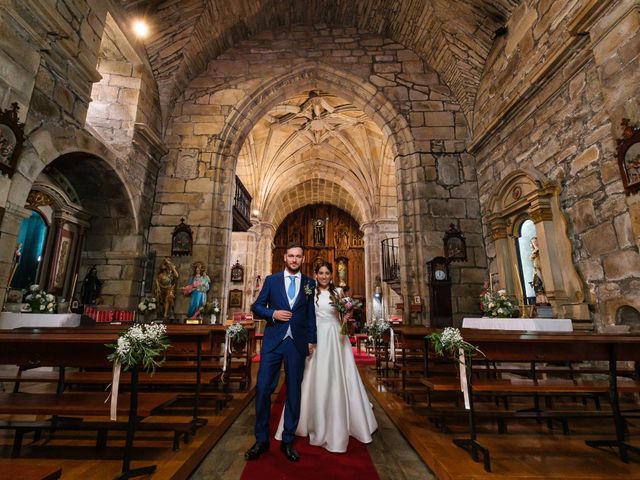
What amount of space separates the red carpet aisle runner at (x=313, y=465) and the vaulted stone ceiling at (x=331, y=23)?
24.3 feet

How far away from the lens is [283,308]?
2.55m

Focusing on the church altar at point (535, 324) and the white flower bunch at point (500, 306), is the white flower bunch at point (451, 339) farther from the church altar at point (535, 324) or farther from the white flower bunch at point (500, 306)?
the white flower bunch at point (500, 306)

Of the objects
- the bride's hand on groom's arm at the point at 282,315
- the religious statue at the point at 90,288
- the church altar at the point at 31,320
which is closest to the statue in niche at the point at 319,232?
the religious statue at the point at 90,288

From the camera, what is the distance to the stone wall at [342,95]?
7.11 metres

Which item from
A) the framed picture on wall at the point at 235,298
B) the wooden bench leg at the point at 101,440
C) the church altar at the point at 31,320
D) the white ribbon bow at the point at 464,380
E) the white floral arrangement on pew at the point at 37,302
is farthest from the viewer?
the framed picture on wall at the point at 235,298

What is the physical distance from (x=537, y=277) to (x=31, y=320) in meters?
7.15

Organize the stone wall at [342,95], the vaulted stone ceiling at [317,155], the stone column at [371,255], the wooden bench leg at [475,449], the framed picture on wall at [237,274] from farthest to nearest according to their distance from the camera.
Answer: the framed picture on wall at [237,274] < the stone column at [371,255] < the vaulted stone ceiling at [317,155] < the stone wall at [342,95] < the wooden bench leg at [475,449]

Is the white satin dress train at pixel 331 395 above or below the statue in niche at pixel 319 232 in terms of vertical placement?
below

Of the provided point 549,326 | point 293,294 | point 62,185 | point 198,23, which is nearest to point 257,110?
point 198,23

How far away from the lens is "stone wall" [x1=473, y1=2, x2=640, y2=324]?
3.57 metres

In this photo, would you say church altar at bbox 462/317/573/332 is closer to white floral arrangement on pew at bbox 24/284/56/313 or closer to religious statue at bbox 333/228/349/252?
white floral arrangement on pew at bbox 24/284/56/313

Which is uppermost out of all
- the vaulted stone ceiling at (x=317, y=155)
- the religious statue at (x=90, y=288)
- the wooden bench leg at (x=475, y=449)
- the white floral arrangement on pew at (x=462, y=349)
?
the vaulted stone ceiling at (x=317, y=155)

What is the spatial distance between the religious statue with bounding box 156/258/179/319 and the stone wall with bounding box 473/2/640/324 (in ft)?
22.5

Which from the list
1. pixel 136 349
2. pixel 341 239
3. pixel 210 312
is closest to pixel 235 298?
pixel 210 312
